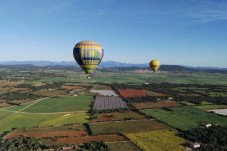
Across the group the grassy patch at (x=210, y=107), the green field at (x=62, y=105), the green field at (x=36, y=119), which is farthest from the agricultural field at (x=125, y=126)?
the grassy patch at (x=210, y=107)

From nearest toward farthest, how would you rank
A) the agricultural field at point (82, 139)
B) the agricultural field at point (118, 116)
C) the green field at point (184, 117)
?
the agricultural field at point (82, 139) → the green field at point (184, 117) → the agricultural field at point (118, 116)

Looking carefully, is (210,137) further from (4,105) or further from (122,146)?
(4,105)

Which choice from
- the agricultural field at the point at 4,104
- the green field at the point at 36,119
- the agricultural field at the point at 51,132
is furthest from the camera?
the agricultural field at the point at 4,104

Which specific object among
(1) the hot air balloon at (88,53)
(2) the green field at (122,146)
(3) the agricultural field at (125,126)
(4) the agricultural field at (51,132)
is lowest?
(2) the green field at (122,146)

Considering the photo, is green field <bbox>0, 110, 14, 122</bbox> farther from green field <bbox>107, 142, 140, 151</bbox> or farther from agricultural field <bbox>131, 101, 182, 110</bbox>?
green field <bbox>107, 142, 140, 151</bbox>

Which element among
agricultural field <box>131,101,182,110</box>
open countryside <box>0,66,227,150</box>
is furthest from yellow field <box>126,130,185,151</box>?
agricultural field <box>131,101,182,110</box>

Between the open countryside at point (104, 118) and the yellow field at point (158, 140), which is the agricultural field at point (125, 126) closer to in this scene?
the open countryside at point (104, 118)

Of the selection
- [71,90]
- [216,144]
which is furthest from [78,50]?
[71,90]
